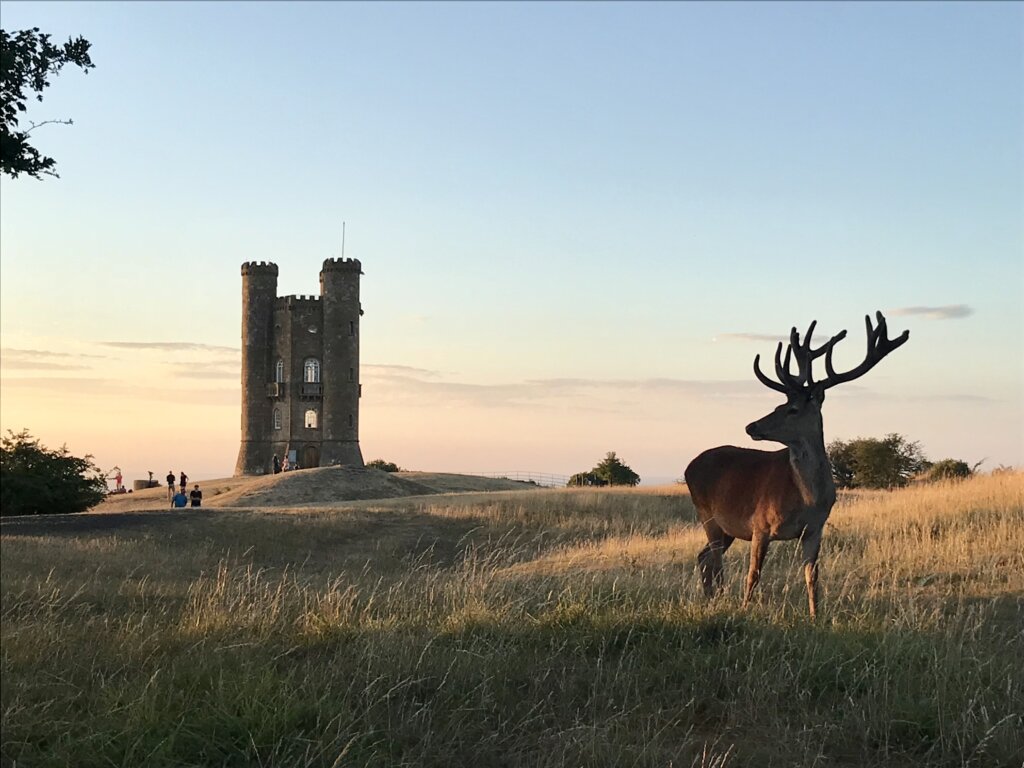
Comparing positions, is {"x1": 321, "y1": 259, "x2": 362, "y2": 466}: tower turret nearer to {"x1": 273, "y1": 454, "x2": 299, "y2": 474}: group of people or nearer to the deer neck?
{"x1": 273, "y1": 454, "x2": 299, "y2": 474}: group of people

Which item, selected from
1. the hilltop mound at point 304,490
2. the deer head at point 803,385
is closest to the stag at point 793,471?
the deer head at point 803,385

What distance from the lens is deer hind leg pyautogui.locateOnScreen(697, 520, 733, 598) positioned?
8.45 m

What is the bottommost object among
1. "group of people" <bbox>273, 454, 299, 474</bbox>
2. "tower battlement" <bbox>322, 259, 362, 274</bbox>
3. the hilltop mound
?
the hilltop mound

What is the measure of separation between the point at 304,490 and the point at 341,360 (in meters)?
20.3

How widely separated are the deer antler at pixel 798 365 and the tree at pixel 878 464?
39512mm

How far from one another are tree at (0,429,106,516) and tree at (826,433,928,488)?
34.4 m

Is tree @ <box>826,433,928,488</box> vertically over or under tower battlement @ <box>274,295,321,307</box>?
under

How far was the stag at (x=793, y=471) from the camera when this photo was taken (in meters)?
7.37

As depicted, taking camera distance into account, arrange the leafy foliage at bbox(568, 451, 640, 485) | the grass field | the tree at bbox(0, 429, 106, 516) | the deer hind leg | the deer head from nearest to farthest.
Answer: the grass field, the deer head, the deer hind leg, the tree at bbox(0, 429, 106, 516), the leafy foliage at bbox(568, 451, 640, 485)

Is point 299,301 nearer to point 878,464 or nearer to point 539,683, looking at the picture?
point 878,464

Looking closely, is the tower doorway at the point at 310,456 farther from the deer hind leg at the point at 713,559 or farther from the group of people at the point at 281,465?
the deer hind leg at the point at 713,559

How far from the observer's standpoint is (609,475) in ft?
189

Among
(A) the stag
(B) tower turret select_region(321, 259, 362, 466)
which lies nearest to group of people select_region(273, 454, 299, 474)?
(B) tower turret select_region(321, 259, 362, 466)

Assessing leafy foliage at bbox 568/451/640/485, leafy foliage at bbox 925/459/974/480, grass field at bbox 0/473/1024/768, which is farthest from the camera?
leafy foliage at bbox 568/451/640/485
